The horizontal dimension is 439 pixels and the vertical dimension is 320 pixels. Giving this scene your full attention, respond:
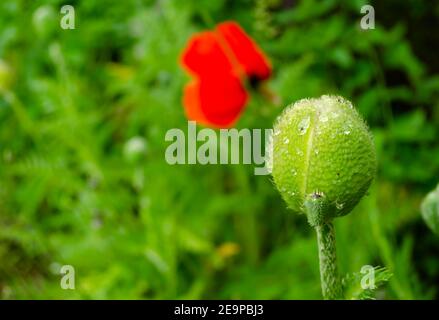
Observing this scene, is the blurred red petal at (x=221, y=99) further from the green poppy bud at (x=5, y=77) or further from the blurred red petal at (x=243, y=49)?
the green poppy bud at (x=5, y=77)

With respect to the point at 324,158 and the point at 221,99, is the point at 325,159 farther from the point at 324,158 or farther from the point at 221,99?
the point at 221,99

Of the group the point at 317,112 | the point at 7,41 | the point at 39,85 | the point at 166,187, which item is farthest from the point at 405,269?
the point at 7,41

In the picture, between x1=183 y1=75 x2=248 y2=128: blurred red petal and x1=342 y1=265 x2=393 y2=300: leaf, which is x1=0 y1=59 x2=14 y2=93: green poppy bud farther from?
x1=342 y1=265 x2=393 y2=300: leaf

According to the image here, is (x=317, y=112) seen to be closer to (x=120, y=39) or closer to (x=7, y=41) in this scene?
(x=7, y=41)
